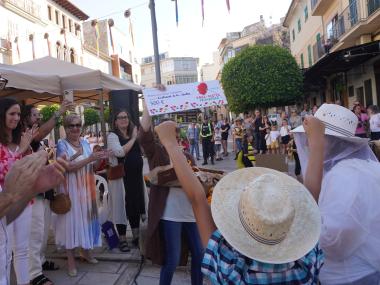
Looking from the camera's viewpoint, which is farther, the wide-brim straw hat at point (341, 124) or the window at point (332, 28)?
the window at point (332, 28)

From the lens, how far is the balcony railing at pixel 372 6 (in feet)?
52.9

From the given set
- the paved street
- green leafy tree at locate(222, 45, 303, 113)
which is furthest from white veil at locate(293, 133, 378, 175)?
green leafy tree at locate(222, 45, 303, 113)

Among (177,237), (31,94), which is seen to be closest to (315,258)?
(177,237)

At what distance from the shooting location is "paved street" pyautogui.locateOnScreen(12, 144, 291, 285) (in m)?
4.15

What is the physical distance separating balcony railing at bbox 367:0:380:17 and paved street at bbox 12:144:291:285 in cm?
1551

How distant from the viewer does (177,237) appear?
312 cm

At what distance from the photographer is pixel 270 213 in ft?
4.14

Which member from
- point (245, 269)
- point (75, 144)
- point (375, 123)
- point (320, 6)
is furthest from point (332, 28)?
point (245, 269)

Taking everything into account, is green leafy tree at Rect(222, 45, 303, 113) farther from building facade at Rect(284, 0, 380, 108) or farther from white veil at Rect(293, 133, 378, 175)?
white veil at Rect(293, 133, 378, 175)

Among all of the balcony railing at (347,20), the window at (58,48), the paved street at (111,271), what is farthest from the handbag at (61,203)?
the window at (58,48)

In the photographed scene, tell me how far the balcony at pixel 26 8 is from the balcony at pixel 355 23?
23.7 meters

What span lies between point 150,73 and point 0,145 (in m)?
95.5

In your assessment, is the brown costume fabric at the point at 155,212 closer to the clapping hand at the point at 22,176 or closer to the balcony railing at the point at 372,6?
the clapping hand at the point at 22,176

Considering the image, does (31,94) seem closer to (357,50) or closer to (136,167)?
(136,167)
